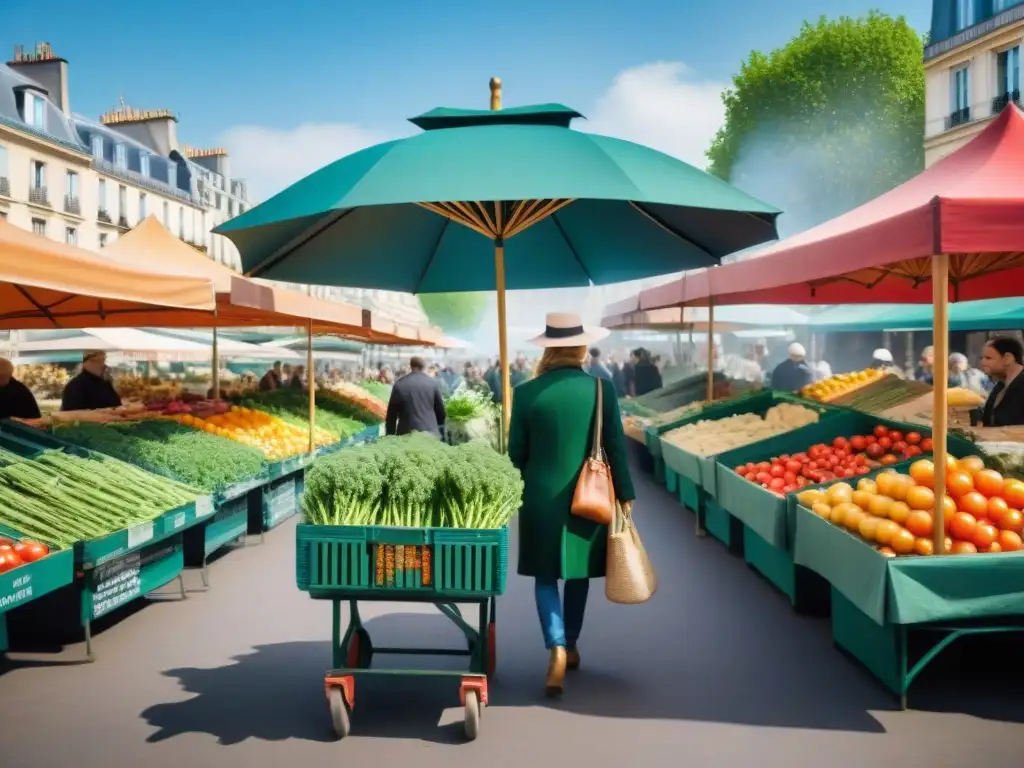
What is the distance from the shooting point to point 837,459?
750 centimetres

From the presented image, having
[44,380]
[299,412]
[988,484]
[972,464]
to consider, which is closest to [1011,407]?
[972,464]

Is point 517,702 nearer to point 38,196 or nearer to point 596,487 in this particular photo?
point 596,487

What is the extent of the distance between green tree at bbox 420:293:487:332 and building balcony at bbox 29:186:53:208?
45.9m

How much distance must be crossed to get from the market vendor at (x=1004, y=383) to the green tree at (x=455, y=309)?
253ft

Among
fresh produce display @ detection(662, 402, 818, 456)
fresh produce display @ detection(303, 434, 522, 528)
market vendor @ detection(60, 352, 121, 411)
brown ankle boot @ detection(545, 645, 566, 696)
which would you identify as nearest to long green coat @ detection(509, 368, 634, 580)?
brown ankle boot @ detection(545, 645, 566, 696)

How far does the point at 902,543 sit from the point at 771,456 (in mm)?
3339

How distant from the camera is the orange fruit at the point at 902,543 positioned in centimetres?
474

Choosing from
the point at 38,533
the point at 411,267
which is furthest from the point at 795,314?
the point at 38,533

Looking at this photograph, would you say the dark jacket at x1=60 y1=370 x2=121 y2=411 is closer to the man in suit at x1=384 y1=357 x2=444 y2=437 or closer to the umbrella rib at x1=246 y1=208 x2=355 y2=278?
the man in suit at x1=384 y1=357 x2=444 y2=437

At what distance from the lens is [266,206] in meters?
4.88

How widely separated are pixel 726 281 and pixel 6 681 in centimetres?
615

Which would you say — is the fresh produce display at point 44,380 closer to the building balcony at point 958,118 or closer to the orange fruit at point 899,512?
the orange fruit at point 899,512

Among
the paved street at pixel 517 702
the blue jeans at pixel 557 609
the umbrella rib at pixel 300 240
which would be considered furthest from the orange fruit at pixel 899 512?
the umbrella rib at pixel 300 240

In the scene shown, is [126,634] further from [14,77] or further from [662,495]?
[14,77]
